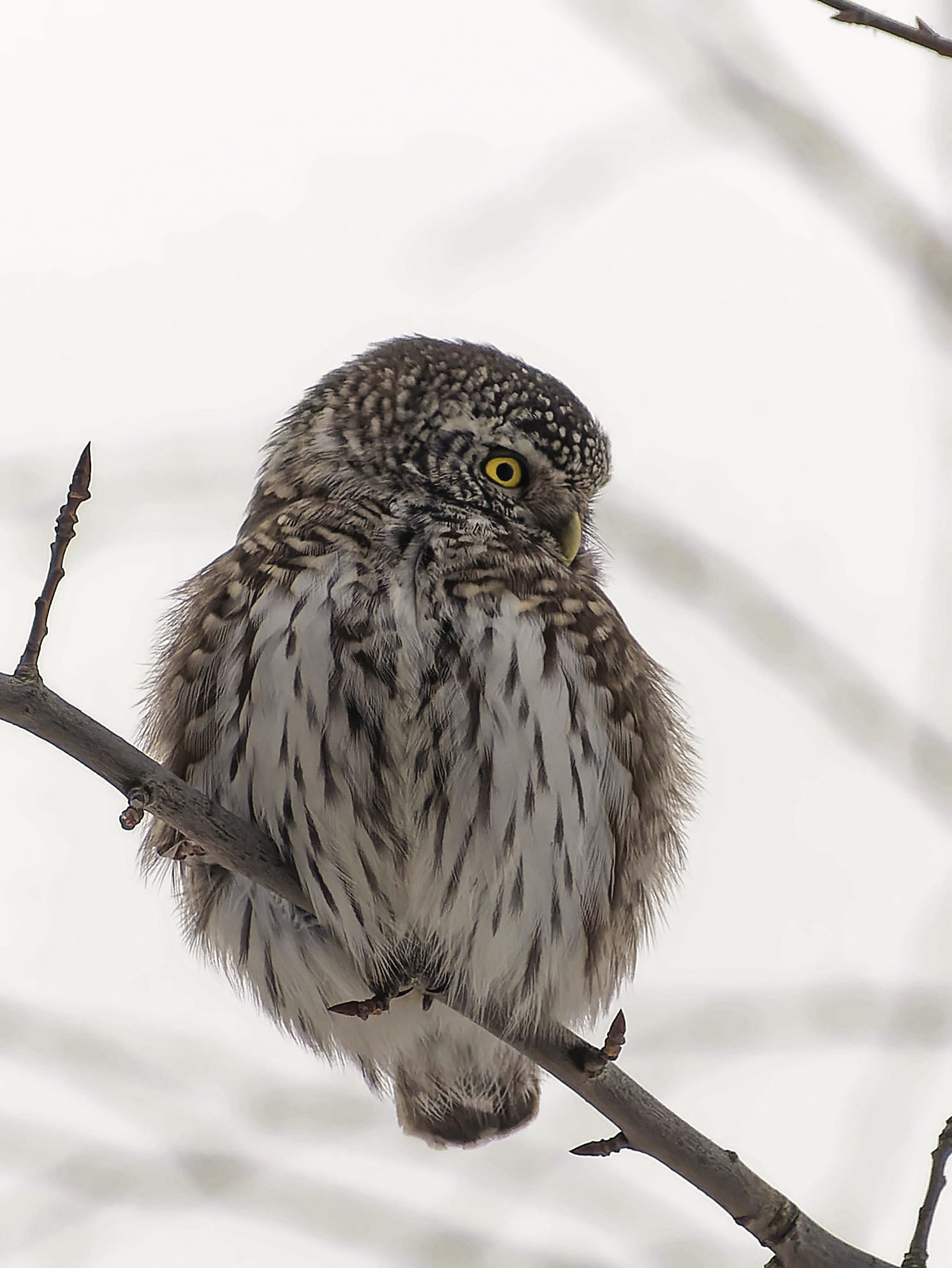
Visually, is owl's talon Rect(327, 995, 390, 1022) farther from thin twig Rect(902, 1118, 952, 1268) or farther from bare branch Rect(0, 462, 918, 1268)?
thin twig Rect(902, 1118, 952, 1268)

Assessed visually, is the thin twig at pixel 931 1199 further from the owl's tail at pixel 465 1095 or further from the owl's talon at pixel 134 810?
the owl's talon at pixel 134 810

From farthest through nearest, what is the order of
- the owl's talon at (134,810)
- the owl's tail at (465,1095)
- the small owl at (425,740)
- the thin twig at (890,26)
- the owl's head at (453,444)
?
1. the owl's tail at (465,1095)
2. the owl's head at (453,444)
3. the small owl at (425,740)
4. the owl's talon at (134,810)
5. the thin twig at (890,26)

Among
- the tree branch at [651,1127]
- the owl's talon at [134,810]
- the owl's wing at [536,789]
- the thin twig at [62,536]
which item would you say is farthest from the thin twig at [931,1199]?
the thin twig at [62,536]

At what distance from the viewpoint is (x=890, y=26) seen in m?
1.72

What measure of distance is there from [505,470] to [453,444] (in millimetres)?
141

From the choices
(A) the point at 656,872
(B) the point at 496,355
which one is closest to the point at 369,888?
(A) the point at 656,872

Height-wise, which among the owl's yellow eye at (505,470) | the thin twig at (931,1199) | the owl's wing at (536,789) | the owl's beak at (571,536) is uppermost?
the owl's yellow eye at (505,470)

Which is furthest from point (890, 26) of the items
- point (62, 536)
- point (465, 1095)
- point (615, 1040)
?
point (465, 1095)

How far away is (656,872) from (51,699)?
164 cm

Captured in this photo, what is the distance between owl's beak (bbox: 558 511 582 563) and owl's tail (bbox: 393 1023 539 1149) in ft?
3.92

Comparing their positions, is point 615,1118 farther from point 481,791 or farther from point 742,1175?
point 481,791

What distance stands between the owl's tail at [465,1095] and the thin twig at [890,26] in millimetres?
2546

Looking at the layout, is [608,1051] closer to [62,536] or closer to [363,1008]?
[363,1008]

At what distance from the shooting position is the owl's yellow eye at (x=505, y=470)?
11.7ft
